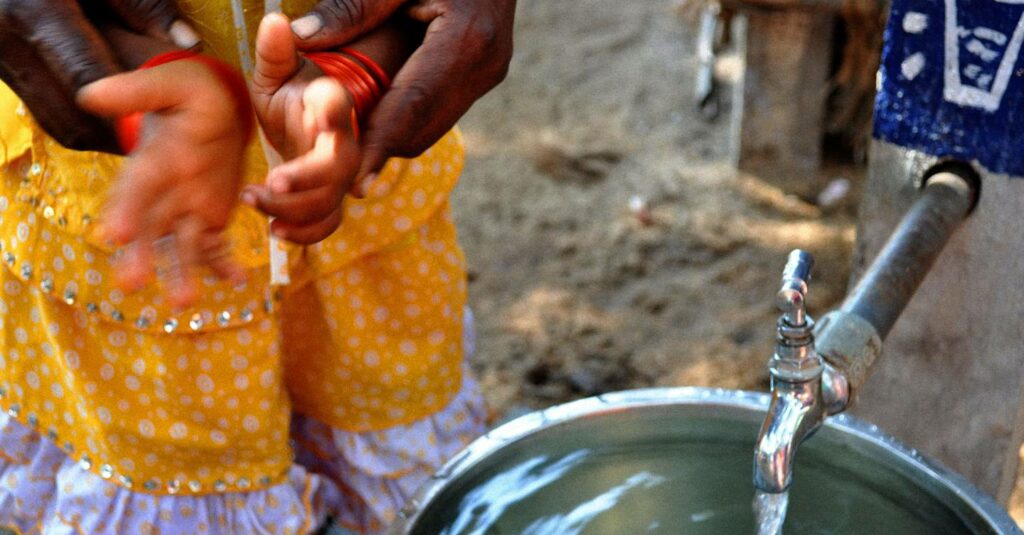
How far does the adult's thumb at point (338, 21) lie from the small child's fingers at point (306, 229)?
0.52 feet

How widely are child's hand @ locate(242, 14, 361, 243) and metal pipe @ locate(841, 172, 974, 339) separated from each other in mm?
576

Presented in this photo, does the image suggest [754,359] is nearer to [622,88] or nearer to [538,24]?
[622,88]

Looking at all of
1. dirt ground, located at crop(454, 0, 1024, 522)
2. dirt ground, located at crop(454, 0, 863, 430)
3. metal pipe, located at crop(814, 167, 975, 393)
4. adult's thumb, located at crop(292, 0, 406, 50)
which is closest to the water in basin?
metal pipe, located at crop(814, 167, 975, 393)

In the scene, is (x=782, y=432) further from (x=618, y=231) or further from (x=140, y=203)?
(x=618, y=231)

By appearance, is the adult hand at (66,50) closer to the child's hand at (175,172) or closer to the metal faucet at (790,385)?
the child's hand at (175,172)

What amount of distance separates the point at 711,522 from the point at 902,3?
64 cm

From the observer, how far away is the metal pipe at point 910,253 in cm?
118

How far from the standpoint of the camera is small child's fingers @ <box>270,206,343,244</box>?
0.83 metres

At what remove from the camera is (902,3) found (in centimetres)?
135

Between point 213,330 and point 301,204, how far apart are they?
0.47m

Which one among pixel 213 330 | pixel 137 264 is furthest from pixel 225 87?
pixel 213 330

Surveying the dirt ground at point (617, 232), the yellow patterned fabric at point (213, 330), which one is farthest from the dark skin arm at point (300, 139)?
the dirt ground at point (617, 232)

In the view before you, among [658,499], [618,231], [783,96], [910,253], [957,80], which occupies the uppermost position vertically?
[957,80]

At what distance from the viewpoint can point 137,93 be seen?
823mm
